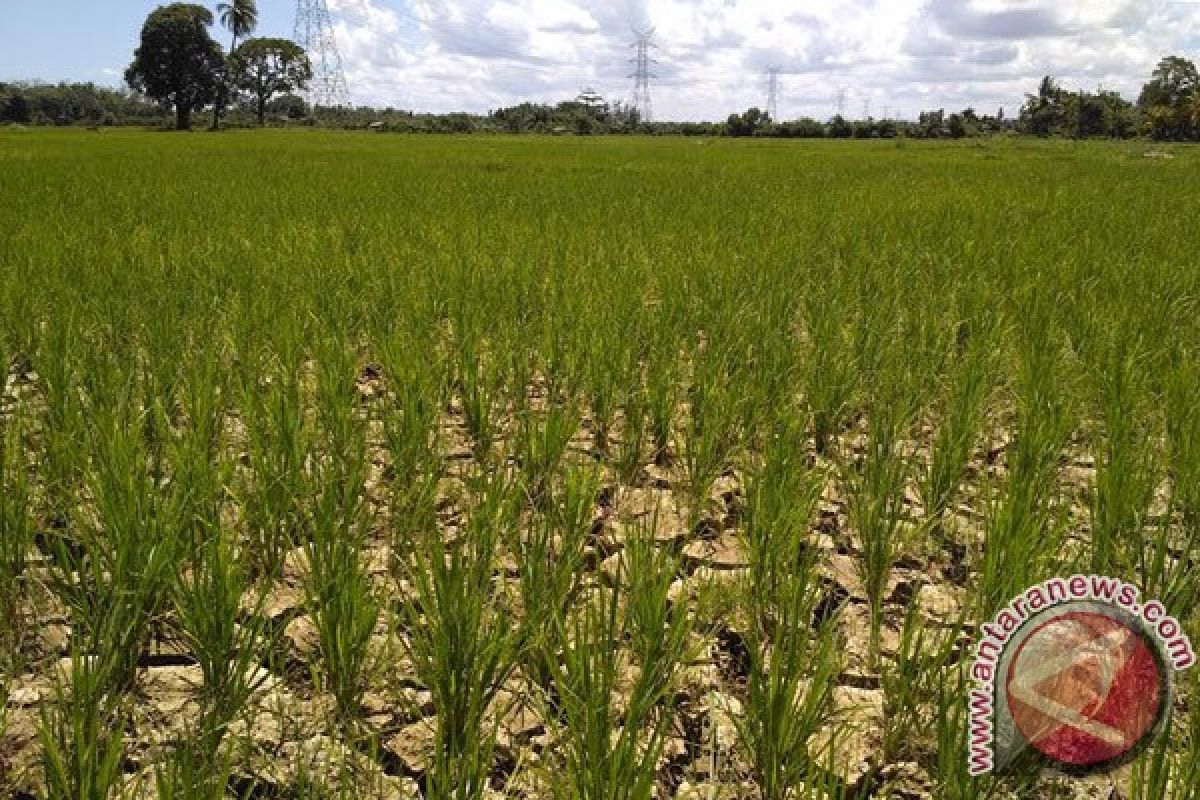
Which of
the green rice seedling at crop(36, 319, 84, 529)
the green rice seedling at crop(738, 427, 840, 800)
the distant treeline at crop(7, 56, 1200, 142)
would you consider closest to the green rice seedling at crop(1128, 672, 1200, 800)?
the green rice seedling at crop(738, 427, 840, 800)

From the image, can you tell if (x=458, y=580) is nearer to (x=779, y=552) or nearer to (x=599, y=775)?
(x=599, y=775)

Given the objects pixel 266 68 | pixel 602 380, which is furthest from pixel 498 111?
pixel 602 380

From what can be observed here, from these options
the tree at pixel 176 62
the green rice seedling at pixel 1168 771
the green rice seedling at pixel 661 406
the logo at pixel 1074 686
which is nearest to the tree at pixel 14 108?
the tree at pixel 176 62

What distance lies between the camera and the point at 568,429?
216cm

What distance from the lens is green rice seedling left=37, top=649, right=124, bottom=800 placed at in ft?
3.07

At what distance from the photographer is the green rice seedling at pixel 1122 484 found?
61.2 inches

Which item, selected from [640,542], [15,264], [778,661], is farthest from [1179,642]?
[15,264]

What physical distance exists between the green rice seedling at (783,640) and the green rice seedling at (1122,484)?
551 mm

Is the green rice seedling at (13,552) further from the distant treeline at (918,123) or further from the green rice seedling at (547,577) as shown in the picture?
the distant treeline at (918,123)

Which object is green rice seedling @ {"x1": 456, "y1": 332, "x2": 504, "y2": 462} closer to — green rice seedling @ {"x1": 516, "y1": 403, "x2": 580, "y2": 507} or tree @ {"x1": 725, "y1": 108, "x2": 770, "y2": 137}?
green rice seedling @ {"x1": 516, "y1": 403, "x2": 580, "y2": 507}

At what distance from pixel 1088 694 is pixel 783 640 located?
17.2 inches

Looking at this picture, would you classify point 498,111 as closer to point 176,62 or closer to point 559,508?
point 176,62

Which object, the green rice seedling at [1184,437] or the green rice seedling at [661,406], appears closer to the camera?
the green rice seedling at [1184,437]

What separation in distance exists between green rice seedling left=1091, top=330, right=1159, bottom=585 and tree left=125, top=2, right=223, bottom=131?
169ft
